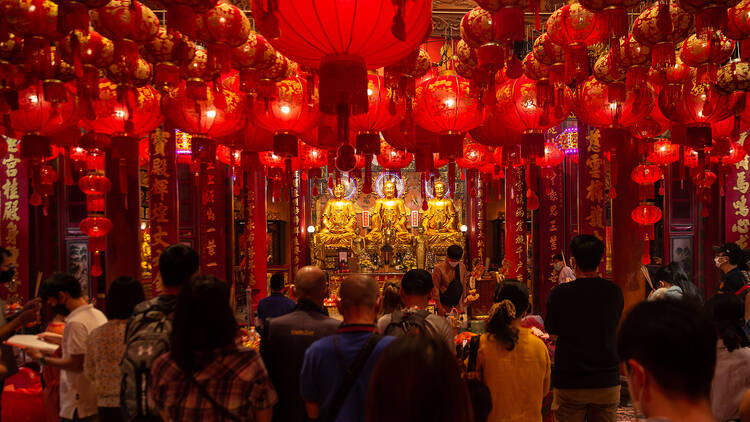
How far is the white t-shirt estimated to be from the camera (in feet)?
8.24

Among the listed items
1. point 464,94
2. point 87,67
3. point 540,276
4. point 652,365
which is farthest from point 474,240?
point 652,365

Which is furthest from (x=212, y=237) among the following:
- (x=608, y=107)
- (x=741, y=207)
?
(x=741, y=207)

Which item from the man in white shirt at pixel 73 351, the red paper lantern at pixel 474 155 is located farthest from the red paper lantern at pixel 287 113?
the red paper lantern at pixel 474 155

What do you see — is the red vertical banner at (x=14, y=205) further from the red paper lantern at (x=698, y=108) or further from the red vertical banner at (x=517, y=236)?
the red vertical banner at (x=517, y=236)

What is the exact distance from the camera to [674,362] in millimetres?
1014

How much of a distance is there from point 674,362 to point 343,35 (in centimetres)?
164

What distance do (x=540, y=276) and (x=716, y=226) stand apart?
256 cm

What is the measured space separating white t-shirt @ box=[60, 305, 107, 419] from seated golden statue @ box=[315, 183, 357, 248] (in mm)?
11710

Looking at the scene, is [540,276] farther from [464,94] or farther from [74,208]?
[74,208]

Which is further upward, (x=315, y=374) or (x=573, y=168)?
(x=573, y=168)

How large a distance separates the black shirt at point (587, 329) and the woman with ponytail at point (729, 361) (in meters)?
0.54

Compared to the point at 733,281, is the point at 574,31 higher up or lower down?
higher up

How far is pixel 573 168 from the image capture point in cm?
895

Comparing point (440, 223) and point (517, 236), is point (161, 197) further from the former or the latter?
point (440, 223)
